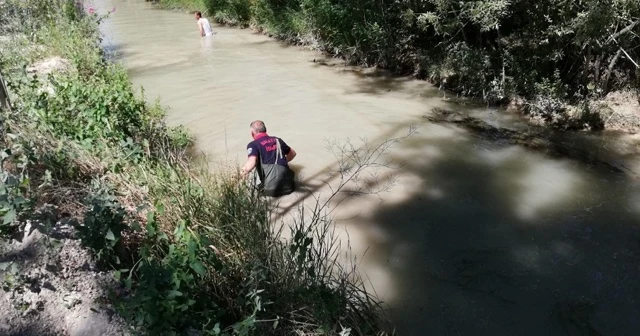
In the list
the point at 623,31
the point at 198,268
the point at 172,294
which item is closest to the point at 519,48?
the point at 623,31

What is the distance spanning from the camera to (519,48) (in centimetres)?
984

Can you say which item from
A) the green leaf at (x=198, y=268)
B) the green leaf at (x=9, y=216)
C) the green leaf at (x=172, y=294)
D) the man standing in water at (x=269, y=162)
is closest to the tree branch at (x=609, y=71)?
the man standing in water at (x=269, y=162)

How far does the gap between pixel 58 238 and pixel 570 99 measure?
9021 millimetres

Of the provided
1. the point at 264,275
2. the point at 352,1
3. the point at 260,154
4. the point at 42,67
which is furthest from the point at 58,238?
the point at 352,1

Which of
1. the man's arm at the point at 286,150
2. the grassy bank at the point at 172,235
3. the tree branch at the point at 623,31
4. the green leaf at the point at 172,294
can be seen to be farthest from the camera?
the tree branch at the point at 623,31

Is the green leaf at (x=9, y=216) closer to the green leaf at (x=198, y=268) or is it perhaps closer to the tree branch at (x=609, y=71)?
the green leaf at (x=198, y=268)

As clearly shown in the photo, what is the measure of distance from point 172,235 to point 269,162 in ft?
9.10

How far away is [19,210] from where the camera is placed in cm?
310

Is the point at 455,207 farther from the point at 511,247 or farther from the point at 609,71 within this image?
the point at 609,71

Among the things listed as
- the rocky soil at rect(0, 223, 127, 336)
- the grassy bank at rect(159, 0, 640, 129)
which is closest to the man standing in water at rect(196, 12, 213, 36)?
the grassy bank at rect(159, 0, 640, 129)

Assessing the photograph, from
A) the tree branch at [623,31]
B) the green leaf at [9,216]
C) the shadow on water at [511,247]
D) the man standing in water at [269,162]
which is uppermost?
the tree branch at [623,31]

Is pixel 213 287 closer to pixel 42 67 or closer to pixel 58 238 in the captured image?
pixel 58 238

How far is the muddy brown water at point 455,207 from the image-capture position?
15.2 feet

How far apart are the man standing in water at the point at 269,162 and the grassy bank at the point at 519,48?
461cm
